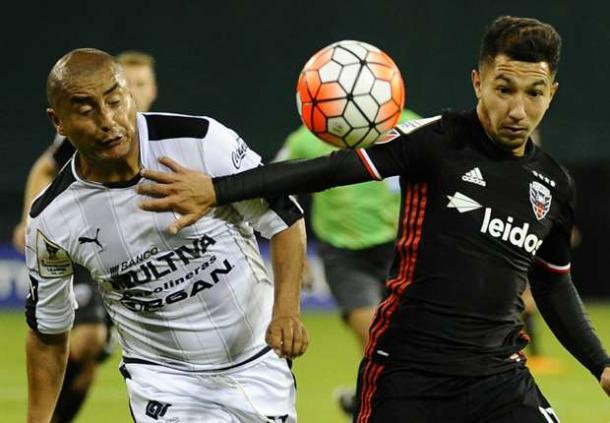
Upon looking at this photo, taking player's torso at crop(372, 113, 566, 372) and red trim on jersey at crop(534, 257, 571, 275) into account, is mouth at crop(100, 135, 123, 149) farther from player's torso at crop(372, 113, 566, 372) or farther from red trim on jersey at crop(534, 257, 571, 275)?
red trim on jersey at crop(534, 257, 571, 275)

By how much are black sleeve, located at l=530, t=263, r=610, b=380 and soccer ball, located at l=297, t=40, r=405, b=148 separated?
77 centimetres

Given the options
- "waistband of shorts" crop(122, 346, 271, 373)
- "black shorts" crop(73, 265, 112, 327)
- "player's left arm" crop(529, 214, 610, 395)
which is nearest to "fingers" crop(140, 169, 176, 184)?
"waistband of shorts" crop(122, 346, 271, 373)

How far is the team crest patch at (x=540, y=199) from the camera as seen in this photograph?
14.3ft

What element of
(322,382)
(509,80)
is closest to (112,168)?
(509,80)

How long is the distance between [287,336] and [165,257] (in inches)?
19.5

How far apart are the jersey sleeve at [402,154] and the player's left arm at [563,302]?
54 centimetres

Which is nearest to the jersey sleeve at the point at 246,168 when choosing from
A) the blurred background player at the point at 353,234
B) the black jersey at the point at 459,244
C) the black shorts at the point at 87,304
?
the black jersey at the point at 459,244

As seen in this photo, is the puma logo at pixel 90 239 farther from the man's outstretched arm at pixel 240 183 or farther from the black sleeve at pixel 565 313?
the black sleeve at pixel 565 313

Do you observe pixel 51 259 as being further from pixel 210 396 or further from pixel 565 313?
pixel 565 313

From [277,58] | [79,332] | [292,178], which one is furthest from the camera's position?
[277,58]

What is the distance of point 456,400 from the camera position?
4211mm

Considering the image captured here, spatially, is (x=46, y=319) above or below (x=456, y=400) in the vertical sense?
above

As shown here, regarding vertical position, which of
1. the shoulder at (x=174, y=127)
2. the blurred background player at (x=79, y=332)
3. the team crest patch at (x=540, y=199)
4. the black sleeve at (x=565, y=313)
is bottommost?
the blurred background player at (x=79, y=332)

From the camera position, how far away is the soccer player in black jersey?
421 cm
